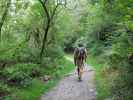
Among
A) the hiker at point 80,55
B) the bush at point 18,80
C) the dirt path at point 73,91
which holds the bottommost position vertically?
the dirt path at point 73,91

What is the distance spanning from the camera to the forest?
8.81 metres

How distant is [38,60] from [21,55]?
60.1 inches

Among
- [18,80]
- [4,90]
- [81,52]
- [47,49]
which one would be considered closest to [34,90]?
[18,80]

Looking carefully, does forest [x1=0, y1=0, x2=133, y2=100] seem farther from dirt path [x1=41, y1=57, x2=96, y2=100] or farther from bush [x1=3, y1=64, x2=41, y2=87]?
dirt path [x1=41, y1=57, x2=96, y2=100]

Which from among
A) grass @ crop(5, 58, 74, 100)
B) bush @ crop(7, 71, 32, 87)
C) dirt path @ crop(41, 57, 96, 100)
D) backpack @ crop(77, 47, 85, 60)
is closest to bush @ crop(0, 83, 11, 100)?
grass @ crop(5, 58, 74, 100)

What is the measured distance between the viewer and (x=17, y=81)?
11.4 meters

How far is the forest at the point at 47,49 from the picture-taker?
28.9ft

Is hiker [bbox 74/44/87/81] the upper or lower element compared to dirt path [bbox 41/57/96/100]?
upper

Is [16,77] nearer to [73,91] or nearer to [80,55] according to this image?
[73,91]

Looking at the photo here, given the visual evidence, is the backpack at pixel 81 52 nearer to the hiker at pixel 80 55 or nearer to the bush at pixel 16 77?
the hiker at pixel 80 55

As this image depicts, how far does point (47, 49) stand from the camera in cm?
1884

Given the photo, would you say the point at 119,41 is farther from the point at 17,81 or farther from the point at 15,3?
the point at 15,3

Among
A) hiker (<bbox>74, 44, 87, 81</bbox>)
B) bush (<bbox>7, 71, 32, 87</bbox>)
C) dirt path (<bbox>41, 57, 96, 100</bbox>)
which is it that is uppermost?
hiker (<bbox>74, 44, 87, 81</bbox>)

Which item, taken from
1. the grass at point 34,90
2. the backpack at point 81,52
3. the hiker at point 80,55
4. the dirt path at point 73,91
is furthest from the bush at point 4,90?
the backpack at point 81,52
